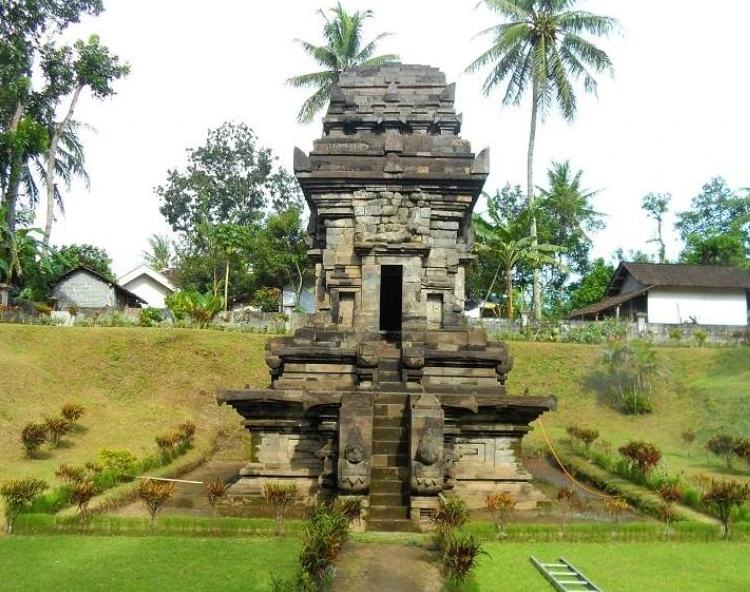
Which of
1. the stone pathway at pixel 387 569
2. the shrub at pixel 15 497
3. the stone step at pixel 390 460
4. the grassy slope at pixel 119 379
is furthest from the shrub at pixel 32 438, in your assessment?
the stone pathway at pixel 387 569

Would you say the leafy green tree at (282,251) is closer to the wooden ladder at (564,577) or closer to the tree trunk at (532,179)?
the tree trunk at (532,179)

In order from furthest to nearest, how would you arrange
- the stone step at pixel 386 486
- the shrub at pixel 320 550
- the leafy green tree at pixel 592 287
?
the leafy green tree at pixel 592 287 < the stone step at pixel 386 486 < the shrub at pixel 320 550

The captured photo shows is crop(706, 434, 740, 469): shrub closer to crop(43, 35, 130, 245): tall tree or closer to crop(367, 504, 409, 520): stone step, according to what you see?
crop(367, 504, 409, 520): stone step

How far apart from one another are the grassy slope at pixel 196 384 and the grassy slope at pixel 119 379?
0.04m

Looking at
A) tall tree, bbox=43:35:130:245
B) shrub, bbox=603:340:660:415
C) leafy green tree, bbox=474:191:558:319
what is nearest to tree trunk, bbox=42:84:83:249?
tall tree, bbox=43:35:130:245

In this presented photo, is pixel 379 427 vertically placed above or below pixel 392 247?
below

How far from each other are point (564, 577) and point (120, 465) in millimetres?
9647

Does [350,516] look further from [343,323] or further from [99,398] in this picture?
[99,398]

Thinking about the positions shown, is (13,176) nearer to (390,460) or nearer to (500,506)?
(390,460)

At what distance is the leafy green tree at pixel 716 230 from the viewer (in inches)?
1778

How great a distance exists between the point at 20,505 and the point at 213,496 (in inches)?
104

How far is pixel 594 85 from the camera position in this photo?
110 feet

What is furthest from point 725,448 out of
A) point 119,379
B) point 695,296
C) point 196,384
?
point 695,296

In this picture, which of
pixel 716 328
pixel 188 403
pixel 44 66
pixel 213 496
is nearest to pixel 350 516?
pixel 213 496
